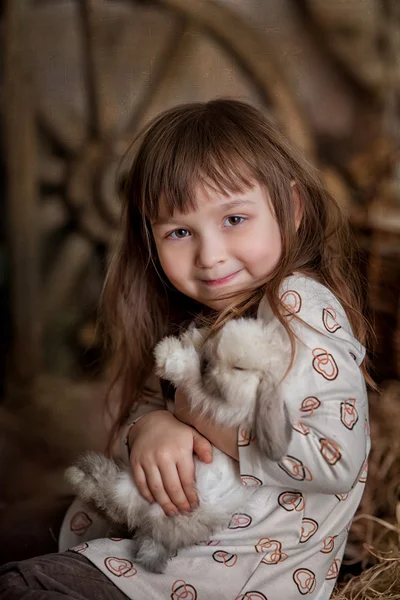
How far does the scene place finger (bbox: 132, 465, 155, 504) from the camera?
106 cm

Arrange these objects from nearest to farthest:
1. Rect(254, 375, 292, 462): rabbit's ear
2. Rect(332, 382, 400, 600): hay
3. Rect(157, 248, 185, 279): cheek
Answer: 1. Rect(254, 375, 292, 462): rabbit's ear
2. Rect(157, 248, 185, 279): cheek
3. Rect(332, 382, 400, 600): hay

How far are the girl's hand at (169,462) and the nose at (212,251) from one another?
0.25 metres

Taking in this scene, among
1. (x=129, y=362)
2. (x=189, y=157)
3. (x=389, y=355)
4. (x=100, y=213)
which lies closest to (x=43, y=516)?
(x=129, y=362)

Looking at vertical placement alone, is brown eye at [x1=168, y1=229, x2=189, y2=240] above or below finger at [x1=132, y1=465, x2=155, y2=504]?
above

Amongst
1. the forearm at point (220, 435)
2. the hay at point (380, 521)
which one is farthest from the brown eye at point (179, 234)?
the hay at point (380, 521)

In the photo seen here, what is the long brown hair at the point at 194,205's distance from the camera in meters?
1.08

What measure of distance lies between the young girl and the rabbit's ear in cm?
2

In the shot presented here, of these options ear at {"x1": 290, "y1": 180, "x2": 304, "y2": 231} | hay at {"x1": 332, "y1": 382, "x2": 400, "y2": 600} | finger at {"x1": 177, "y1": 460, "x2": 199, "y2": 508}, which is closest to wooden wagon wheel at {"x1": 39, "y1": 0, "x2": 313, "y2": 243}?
hay at {"x1": 332, "y1": 382, "x2": 400, "y2": 600}

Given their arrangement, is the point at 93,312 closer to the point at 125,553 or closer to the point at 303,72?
the point at 303,72

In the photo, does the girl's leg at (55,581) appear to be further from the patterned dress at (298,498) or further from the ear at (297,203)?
the ear at (297,203)

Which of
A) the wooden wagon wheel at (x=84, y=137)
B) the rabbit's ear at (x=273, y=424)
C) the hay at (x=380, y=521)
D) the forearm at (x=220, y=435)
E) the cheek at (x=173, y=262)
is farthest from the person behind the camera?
the wooden wagon wheel at (x=84, y=137)

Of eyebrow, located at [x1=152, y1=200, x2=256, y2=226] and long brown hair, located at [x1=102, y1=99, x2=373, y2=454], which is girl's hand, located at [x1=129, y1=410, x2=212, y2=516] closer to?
long brown hair, located at [x1=102, y1=99, x2=373, y2=454]

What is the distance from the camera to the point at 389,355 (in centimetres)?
189

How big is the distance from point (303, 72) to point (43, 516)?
6.55 feet
